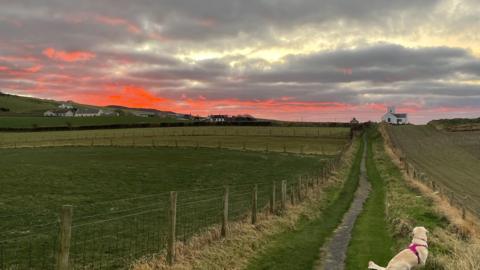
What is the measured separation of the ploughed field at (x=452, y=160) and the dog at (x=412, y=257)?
19.4m

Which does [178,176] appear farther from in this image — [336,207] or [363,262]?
[363,262]

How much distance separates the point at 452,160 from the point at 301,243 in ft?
188

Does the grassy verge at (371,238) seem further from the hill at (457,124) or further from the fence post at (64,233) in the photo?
the hill at (457,124)

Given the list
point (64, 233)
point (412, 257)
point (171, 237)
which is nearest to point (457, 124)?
point (412, 257)

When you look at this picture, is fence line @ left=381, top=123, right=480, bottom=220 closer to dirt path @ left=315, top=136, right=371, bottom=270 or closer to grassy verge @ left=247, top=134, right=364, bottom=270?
dirt path @ left=315, top=136, right=371, bottom=270

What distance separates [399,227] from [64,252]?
1330 centimetres

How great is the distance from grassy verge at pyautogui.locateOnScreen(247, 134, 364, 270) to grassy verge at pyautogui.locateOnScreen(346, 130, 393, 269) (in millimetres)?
1089

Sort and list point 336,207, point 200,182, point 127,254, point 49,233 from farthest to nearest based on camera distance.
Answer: point 200,182
point 336,207
point 49,233
point 127,254

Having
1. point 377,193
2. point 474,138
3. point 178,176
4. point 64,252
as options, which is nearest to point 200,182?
point 178,176

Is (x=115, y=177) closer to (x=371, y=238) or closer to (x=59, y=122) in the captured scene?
(x=371, y=238)

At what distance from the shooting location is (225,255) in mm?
12617

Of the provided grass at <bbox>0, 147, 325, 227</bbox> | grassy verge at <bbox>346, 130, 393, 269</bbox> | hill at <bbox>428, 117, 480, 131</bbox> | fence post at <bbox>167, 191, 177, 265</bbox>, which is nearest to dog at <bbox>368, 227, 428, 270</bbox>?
grassy verge at <bbox>346, 130, 393, 269</bbox>

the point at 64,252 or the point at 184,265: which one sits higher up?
the point at 64,252

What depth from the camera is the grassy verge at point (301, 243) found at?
12984mm
